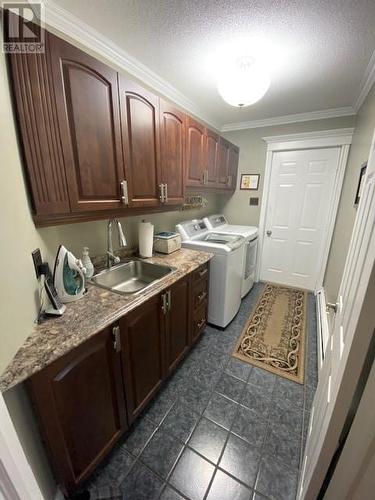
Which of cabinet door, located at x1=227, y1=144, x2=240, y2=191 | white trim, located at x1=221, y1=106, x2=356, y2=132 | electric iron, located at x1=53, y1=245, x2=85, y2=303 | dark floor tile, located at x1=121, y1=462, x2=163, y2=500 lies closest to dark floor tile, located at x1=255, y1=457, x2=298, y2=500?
dark floor tile, located at x1=121, y1=462, x2=163, y2=500

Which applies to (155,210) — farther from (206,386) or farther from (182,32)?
(206,386)

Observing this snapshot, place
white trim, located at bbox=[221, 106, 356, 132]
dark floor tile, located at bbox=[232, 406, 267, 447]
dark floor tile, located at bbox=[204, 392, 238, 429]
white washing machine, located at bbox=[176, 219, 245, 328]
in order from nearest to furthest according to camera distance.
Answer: dark floor tile, located at bbox=[232, 406, 267, 447]
dark floor tile, located at bbox=[204, 392, 238, 429]
white washing machine, located at bbox=[176, 219, 245, 328]
white trim, located at bbox=[221, 106, 356, 132]

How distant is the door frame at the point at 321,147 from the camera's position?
8.38 ft

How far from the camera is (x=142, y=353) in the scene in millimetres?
1268

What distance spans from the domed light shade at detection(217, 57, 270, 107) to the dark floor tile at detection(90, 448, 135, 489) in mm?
2573

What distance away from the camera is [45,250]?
116 centimetres

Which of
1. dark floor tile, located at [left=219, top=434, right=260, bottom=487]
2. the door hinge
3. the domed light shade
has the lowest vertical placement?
dark floor tile, located at [left=219, top=434, right=260, bottom=487]

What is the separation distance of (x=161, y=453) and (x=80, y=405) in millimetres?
665

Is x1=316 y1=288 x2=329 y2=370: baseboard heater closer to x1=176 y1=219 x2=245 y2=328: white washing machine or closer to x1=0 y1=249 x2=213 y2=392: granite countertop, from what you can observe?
→ x1=176 y1=219 x2=245 y2=328: white washing machine

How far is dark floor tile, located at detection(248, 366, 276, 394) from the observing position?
1.64 meters

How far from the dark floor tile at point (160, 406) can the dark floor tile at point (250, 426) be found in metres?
0.47

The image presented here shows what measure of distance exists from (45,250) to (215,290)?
1.59m

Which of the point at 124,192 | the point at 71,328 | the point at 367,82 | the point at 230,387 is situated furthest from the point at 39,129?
the point at 367,82

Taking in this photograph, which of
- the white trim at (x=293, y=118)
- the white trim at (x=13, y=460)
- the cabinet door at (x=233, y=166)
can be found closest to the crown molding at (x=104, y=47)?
the cabinet door at (x=233, y=166)
